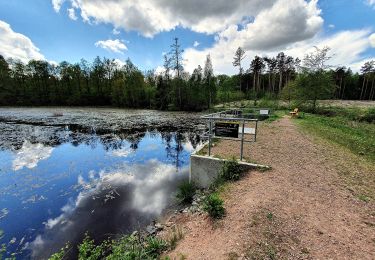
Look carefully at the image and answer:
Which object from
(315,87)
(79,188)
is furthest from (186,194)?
(315,87)

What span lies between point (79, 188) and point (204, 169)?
480cm

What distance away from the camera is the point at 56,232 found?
5148 mm

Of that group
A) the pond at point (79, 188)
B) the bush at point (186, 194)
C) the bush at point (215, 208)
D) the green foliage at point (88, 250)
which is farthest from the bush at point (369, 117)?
the green foliage at point (88, 250)

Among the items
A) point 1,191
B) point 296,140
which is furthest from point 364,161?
point 1,191

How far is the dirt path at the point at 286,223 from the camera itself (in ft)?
10.4

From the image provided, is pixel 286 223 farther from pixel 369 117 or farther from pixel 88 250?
pixel 369 117

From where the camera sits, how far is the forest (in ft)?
136

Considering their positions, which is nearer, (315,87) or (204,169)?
(204,169)

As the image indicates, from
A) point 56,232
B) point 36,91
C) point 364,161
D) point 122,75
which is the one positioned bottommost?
point 56,232

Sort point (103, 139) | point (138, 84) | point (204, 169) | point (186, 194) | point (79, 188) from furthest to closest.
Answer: point (138, 84)
point (103, 139)
point (79, 188)
point (204, 169)
point (186, 194)

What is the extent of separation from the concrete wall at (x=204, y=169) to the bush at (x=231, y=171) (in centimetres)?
23

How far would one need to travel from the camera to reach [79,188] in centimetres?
745

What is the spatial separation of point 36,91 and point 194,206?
67.0 metres

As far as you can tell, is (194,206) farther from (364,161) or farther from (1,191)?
(1,191)
